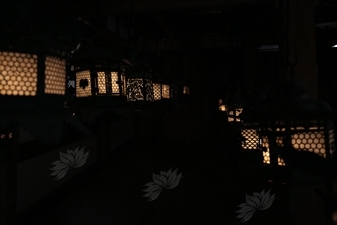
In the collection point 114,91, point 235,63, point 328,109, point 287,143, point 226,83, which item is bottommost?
point 287,143

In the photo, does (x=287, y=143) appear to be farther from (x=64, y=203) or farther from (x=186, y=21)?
(x=186, y=21)

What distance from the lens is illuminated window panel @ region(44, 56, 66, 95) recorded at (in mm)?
795

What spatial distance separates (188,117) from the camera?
686 centimetres

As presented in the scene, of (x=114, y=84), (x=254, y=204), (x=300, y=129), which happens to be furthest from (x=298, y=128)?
(x=254, y=204)

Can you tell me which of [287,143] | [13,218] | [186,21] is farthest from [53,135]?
[186,21]

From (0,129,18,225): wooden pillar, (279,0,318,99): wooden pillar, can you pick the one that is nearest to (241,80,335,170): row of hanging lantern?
(279,0,318,99): wooden pillar

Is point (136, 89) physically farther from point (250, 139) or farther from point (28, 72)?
point (28, 72)

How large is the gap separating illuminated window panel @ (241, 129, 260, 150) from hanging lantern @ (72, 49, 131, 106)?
3.01 ft

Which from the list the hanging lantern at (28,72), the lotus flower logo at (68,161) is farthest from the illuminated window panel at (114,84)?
the lotus flower logo at (68,161)

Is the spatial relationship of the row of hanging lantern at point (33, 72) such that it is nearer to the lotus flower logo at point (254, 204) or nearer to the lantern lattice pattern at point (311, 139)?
the lantern lattice pattern at point (311, 139)

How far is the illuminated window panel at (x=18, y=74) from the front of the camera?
2.31 feet

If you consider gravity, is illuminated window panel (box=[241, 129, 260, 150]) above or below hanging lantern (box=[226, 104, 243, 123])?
below

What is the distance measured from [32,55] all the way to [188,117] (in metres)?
6.18

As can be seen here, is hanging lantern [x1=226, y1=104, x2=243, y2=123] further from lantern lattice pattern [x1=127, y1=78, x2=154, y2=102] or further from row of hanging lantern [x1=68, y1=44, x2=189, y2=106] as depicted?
row of hanging lantern [x1=68, y1=44, x2=189, y2=106]
